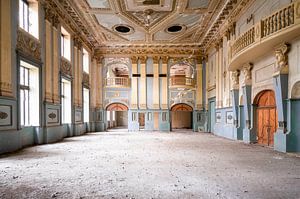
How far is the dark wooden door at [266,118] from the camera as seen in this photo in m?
8.83

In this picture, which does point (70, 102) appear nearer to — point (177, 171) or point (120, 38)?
point (120, 38)

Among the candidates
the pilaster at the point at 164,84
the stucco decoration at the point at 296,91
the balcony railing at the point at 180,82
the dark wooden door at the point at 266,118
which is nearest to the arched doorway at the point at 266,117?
the dark wooden door at the point at 266,118

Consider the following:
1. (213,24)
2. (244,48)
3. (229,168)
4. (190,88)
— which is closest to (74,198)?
(229,168)

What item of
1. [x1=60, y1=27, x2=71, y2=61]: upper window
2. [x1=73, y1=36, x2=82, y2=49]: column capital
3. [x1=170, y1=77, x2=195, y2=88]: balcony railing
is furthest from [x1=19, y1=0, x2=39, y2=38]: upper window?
[x1=170, y1=77, x2=195, y2=88]: balcony railing

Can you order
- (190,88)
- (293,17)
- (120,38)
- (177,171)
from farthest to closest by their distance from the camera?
(190,88)
(120,38)
(293,17)
(177,171)

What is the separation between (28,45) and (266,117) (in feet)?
31.9

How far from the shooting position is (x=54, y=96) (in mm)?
10727

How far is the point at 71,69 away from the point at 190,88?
951 centimetres

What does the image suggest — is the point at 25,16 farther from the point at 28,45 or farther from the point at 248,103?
the point at 248,103

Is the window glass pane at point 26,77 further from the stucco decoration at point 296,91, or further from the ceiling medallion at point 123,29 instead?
the stucco decoration at point 296,91

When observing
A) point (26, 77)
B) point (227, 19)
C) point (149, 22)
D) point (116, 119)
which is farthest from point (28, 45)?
point (116, 119)

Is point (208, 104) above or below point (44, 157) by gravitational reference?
above

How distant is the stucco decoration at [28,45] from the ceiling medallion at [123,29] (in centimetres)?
657

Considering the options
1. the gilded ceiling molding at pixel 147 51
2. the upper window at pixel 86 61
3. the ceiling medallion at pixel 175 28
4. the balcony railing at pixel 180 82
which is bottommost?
the balcony railing at pixel 180 82
